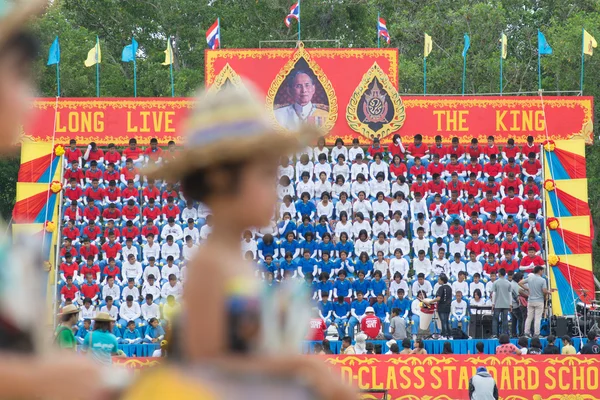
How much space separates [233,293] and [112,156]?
68.2 ft

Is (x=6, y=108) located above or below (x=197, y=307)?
above

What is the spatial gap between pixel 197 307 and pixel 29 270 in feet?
1.23

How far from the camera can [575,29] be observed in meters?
34.7

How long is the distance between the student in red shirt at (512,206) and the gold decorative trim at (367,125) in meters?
2.97

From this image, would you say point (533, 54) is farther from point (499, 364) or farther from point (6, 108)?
point (6, 108)

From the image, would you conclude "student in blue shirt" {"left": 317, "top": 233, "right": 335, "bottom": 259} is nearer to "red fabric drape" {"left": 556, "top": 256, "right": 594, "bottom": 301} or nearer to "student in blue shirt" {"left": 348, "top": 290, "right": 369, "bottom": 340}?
"student in blue shirt" {"left": 348, "top": 290, "right": 369, "bottom": 340}

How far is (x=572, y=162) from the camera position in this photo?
932 inches

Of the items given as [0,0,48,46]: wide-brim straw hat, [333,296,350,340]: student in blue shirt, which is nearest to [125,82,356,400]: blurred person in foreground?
[0,0,48,46]: wide-brim straw hat

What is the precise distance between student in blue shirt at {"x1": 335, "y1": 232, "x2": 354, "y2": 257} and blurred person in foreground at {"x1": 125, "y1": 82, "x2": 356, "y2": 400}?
18.4 meters

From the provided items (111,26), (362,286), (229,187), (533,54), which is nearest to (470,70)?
(533,54)

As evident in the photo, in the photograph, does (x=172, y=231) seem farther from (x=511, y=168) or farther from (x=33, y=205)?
(x=511, y=168)

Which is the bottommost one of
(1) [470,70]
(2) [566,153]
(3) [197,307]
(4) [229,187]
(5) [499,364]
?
(5) [499,364]

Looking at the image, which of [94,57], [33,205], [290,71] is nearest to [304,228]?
[290,71]

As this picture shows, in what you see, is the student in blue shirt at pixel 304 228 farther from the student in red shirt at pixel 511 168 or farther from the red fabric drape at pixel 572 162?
the red fabric drape at pixel 572 162
